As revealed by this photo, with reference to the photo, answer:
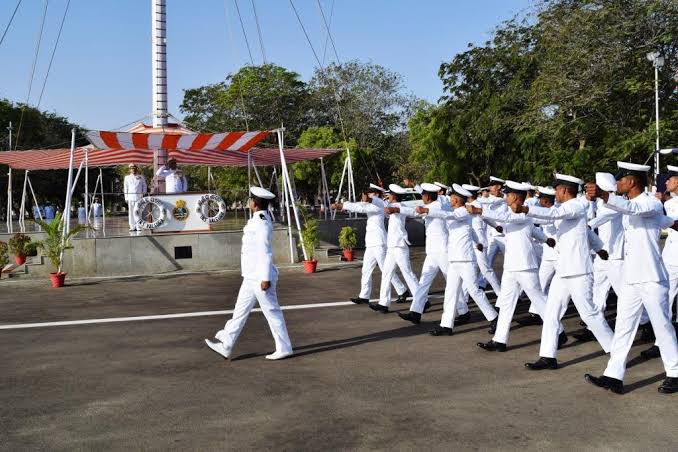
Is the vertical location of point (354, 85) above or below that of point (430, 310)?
above

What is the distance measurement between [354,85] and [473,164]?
35.5ft

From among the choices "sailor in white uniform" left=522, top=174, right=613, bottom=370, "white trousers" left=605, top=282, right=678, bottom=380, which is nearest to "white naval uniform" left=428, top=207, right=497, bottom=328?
"sailor in white uniform" left=522, top=174, right=613, bottom=370

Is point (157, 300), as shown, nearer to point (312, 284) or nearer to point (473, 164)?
point (312, 284)

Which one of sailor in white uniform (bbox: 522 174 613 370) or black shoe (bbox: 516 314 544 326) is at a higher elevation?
sailor in white uniform (bbox: 522 174 613 370)

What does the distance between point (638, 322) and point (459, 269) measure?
115 inches

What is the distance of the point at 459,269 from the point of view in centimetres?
868

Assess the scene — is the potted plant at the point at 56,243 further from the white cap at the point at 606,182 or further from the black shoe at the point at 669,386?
the black shoe at the point at 669,386

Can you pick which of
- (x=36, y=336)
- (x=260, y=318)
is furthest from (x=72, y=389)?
(x=260, y=318)

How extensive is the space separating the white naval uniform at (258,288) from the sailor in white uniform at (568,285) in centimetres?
253

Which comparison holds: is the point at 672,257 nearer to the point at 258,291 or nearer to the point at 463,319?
the point at 463,319

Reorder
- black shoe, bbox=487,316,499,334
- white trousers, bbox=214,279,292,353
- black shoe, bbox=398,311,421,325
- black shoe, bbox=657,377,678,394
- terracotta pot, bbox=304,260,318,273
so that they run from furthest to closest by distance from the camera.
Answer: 1. terracotta pot, bbox=304,260,318,273
2. black shoe, bbox=398,311,421,325
3. black shoe, bbox=487,316,499,334
4. white trousers, bbox=214,279,292,353
5. black shoe, bbox=657,377,678,394

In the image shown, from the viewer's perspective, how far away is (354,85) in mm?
46594

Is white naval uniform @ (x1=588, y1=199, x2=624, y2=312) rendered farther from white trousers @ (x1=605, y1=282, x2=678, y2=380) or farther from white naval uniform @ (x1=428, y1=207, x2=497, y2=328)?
white trousers @ (x1=605, y1=282, x2=678, y2=380)

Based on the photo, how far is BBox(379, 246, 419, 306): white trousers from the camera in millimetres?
10398
